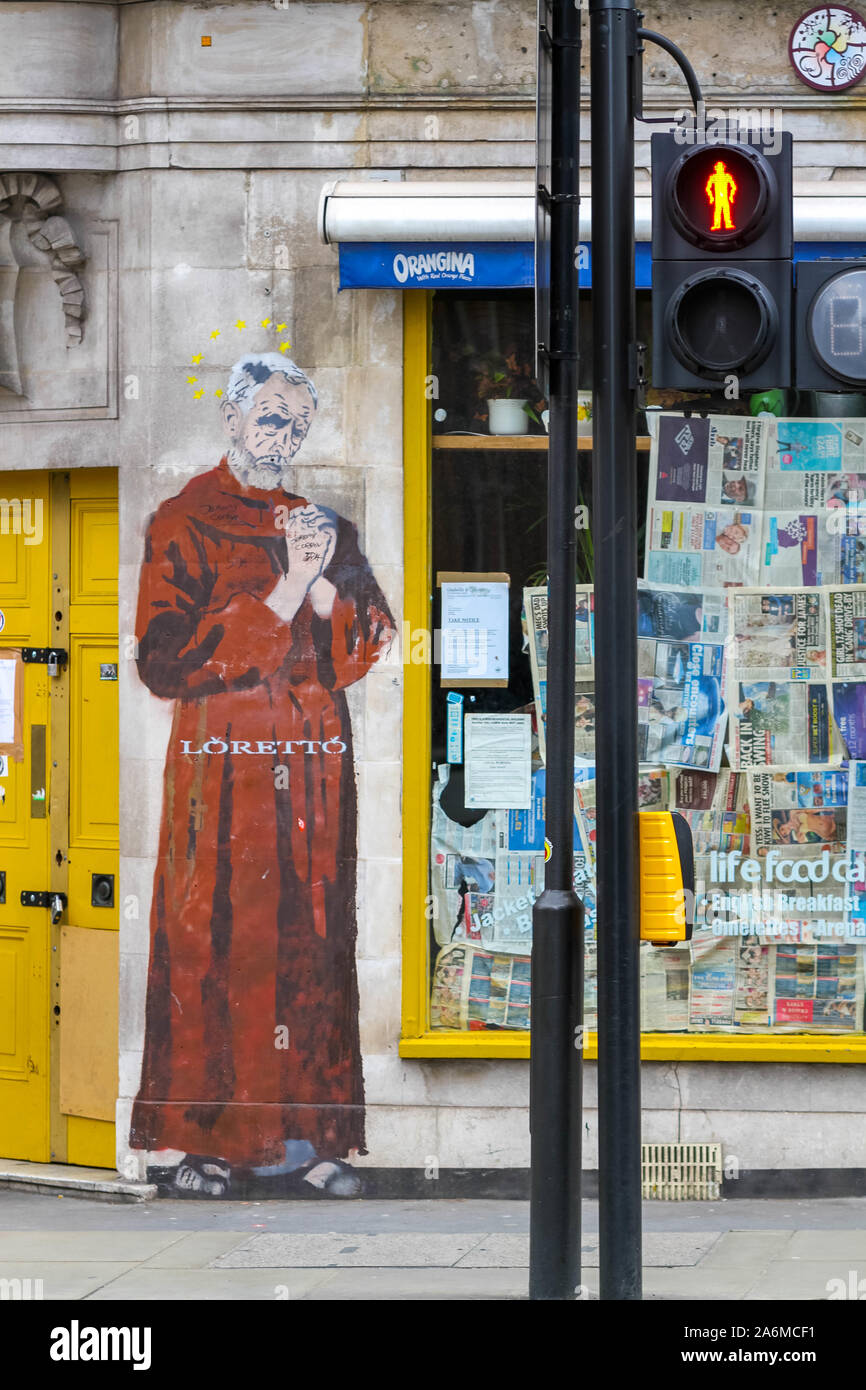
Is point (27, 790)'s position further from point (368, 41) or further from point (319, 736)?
point (368, 41)

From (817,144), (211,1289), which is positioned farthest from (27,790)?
(817,144)

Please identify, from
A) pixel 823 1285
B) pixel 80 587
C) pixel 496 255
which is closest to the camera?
pixel 823 1285

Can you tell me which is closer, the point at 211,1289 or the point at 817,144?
the point at 211,1289

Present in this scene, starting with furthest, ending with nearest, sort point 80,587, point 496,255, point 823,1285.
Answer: point 80,587 < point 496,255 < point 823,1285

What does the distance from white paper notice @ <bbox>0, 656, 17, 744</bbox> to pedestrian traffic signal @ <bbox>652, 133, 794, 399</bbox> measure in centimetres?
436

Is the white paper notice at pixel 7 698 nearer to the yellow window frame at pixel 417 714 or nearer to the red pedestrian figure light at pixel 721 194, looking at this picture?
the yellow window frame at pixel 417 714

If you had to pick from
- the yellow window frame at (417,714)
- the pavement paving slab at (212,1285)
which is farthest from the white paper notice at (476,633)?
the pavement paving slab at (212,1285)

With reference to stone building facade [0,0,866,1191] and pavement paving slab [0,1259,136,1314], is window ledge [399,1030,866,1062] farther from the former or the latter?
pavement paving slab [0,1259,136,1314]

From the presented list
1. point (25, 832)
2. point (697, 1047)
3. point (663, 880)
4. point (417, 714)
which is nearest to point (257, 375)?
point (417, 714)

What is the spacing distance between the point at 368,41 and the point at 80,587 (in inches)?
117

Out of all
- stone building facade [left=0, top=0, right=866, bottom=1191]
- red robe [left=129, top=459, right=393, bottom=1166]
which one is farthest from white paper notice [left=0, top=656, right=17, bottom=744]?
red robe [left=129, top=459, right=393, bottom=1166]

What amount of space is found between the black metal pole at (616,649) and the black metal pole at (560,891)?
0.88ft

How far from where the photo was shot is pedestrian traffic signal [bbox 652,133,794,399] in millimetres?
4961

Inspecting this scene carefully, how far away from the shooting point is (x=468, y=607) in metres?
7.77
